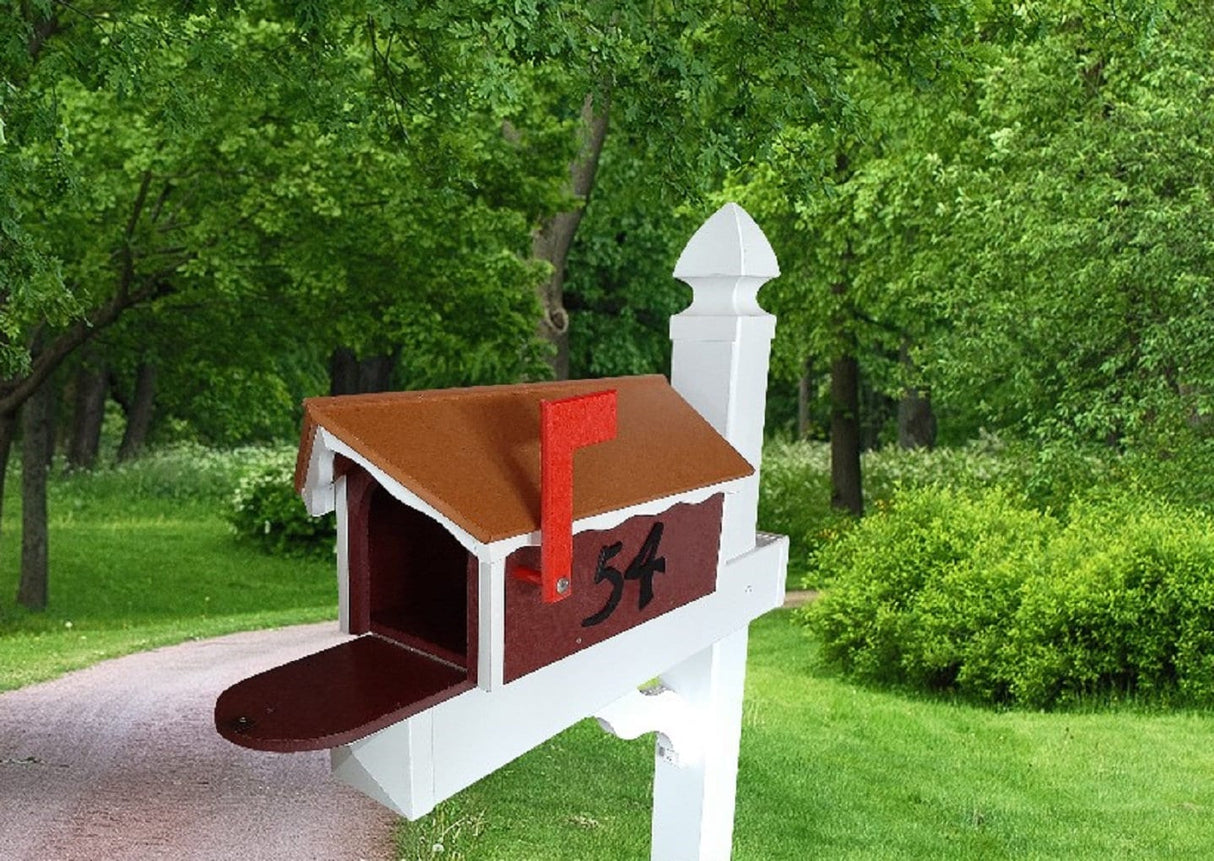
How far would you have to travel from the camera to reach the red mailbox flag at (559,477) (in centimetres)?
170

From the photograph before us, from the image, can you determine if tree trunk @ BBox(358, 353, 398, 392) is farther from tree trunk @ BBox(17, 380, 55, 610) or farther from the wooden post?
the wooden post

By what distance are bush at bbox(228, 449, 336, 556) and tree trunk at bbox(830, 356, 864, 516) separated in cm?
731

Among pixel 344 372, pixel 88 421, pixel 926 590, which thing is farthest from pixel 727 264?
pixel 88 421

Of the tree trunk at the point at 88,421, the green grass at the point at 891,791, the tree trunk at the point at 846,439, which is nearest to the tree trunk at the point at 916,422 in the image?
the tree trunk at the point at 846,439

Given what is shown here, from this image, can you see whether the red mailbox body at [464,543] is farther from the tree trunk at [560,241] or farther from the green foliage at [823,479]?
the tree trunk at [560,241]

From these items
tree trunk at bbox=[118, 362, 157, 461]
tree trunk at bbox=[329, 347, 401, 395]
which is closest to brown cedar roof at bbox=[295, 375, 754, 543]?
tree trunk at bbox=[329, 347, 401, 395]

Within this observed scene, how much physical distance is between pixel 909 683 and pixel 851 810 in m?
3.90

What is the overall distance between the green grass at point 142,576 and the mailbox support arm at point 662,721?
6.21m

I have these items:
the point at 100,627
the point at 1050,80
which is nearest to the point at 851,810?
the point at 1050,80

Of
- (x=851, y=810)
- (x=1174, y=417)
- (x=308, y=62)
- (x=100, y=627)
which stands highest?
(x=308, y=62)

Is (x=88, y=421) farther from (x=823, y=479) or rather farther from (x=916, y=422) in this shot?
(x=916, y=422)

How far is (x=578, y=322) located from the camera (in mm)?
21984

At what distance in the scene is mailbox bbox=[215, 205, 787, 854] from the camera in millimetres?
1674

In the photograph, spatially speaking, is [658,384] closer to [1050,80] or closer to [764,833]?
[764,833]
